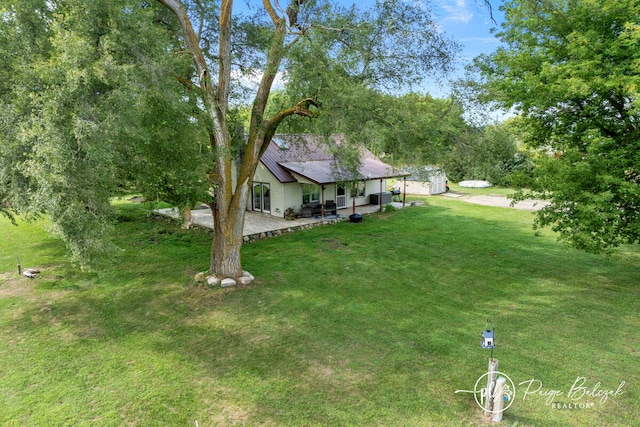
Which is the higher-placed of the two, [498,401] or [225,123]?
[225,123]

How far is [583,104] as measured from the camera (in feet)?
28.4

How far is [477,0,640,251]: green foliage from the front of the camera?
746 cm

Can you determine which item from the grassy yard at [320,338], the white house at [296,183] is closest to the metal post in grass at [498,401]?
the grassy yard at [320,338]

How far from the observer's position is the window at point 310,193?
17.8m

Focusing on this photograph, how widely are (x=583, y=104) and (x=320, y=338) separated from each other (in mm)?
8228

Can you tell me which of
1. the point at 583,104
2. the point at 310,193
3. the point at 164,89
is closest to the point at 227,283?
the point at 164,89

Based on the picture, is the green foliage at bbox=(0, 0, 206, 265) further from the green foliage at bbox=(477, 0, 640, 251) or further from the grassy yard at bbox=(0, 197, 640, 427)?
the green foliage at bbox=(477, 0, 640, 251)

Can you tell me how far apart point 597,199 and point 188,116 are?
8508mm

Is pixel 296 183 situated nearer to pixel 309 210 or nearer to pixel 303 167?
pixel 303 167

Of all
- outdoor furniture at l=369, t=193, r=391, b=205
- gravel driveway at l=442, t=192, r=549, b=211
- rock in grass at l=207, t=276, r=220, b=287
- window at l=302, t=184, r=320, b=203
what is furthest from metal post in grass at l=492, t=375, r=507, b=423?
gravel driveway at l=442, t=192, r=549, b=211

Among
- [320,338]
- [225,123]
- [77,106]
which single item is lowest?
[320,338]

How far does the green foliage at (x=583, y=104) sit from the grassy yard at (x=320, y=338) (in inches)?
87.8

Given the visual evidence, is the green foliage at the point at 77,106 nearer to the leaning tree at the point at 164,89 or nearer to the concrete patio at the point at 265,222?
the leaning tree at the point at 164,89

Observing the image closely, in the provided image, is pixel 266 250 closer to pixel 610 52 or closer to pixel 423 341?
pixel 423 341
